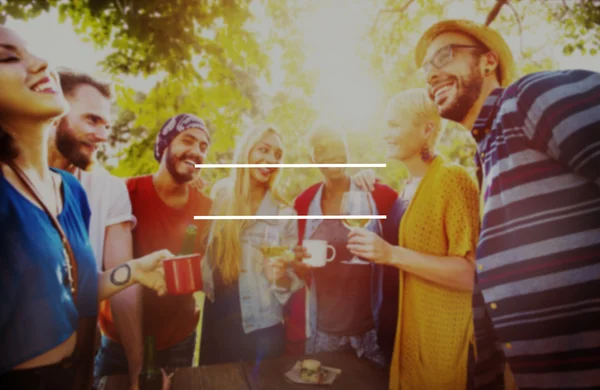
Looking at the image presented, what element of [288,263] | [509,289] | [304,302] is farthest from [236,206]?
[509,289]

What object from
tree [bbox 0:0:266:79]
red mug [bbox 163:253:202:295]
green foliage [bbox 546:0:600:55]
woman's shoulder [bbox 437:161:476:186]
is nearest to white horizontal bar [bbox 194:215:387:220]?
red mug [bbox 163:253:202:295]

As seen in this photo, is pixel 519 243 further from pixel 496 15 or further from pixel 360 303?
pixel 496 15

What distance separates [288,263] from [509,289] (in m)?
1.15

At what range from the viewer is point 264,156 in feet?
7.36

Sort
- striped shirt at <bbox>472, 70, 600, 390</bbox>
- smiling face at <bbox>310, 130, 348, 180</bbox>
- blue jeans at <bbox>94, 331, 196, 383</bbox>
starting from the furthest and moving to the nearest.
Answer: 1. smiling face at <bbox>310, 130, 348, 180</bbox>
2. blue jeans at <bbox>94, 331, 196, 383</bbox>
3. striped shirt at <bbox>472, 70, 600, 390</bbox>

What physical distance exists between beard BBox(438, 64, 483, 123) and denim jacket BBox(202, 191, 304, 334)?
1.16m

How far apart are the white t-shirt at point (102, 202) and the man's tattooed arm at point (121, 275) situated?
8cm

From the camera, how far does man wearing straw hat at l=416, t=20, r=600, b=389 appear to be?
1.63 meters

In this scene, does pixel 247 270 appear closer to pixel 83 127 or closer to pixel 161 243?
pixel 161 243

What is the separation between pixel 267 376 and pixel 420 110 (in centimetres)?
170

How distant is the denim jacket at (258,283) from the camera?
2.22 m

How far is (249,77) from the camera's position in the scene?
91.7 inches

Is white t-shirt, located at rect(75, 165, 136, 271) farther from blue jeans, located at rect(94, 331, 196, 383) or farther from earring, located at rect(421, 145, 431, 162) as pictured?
earring, located at rect(421, 145, 431, 162)

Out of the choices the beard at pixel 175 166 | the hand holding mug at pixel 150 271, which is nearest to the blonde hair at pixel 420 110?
the beard at pixel 175 166
